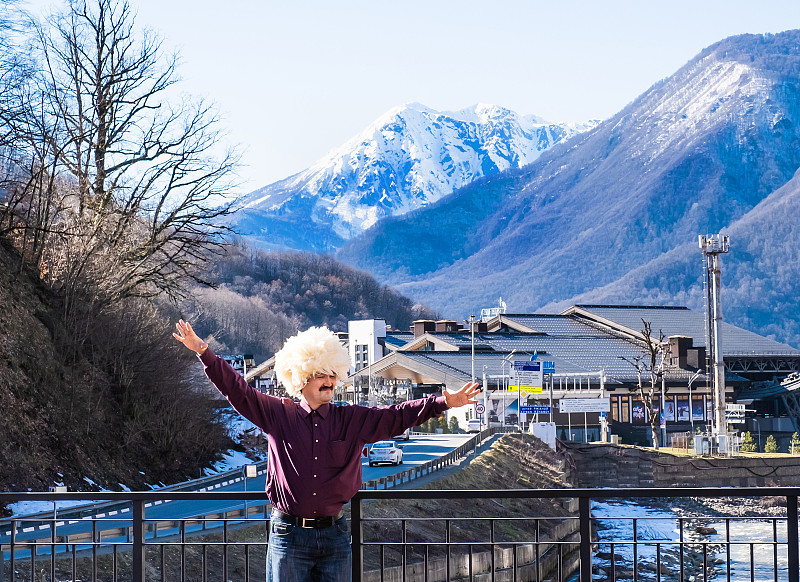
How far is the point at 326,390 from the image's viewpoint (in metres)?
6.50

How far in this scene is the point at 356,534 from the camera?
25.1 ft

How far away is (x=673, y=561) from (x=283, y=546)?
123 feet

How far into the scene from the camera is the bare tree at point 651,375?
68000 mm

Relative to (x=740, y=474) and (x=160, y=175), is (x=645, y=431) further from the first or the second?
(x=160, y=175)

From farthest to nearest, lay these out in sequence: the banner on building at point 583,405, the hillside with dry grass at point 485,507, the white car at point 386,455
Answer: the banner on building at point 583,405 → the white car at point 386,455 → the hillside with dry grass at point 485,507

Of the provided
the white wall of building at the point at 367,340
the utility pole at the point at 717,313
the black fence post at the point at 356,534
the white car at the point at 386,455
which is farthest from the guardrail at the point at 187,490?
the white wall of building at the point at 367,340

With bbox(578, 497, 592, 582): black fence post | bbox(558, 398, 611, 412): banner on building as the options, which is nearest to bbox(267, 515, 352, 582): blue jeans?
bbox(578, 497, 592, 582): black fence post

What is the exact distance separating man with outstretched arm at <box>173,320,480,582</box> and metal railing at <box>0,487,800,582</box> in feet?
2.68

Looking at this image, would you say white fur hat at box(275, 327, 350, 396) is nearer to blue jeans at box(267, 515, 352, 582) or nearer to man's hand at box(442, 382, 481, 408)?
man's hand at box(442, 382, 481, 408)

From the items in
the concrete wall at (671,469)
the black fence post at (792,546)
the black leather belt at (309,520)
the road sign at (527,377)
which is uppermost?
the black leather belt at (309,520)

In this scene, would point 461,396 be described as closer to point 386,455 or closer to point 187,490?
point 187,490

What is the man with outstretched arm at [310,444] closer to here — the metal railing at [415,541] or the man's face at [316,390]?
the man's face at [316,390]

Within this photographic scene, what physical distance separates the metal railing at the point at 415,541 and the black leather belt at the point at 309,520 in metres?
0.76

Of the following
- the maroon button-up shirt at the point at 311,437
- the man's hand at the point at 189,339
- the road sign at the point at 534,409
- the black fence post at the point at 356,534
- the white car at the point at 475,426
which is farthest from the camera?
the white car at the point at 475,426
